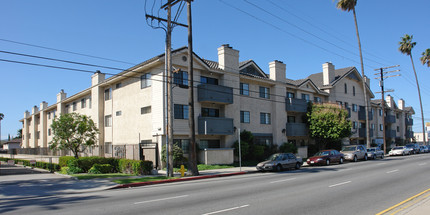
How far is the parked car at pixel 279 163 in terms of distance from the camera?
23703mm

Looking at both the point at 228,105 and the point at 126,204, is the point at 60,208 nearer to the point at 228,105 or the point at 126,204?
the point at 126,204

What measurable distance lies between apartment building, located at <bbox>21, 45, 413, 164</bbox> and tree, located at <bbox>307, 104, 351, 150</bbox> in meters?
1.18

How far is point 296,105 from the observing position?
124 feet

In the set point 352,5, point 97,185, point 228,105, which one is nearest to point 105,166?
point 97,185

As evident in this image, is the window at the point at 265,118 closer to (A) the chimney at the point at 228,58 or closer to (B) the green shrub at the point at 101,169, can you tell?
(A) the chimney at the point at 228,58

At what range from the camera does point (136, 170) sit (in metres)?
21.5

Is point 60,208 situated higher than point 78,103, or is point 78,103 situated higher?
point 78,103

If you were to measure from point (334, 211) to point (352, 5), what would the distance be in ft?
118

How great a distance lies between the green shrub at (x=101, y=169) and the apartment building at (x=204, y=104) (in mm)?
2891

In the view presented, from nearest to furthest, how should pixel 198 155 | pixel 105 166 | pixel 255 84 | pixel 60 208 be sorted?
1. pixel 60 208
2. pixel 105 166
3. pixel 198 155
4. pixel 255 84

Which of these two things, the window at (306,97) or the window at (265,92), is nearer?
the window at (265,92)

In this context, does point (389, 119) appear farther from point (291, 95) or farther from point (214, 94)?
point (214, 94)

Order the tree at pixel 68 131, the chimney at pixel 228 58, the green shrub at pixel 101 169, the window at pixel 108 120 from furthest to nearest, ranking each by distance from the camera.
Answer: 1. the window at pixel 108 120
2. the chimney at pixel 228 58
3. the tree at pixel 68 131
4. the green shrub at pixel 101 169

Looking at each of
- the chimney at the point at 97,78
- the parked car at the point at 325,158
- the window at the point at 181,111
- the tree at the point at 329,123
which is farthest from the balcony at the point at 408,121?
the chimney at the point at 97,78
